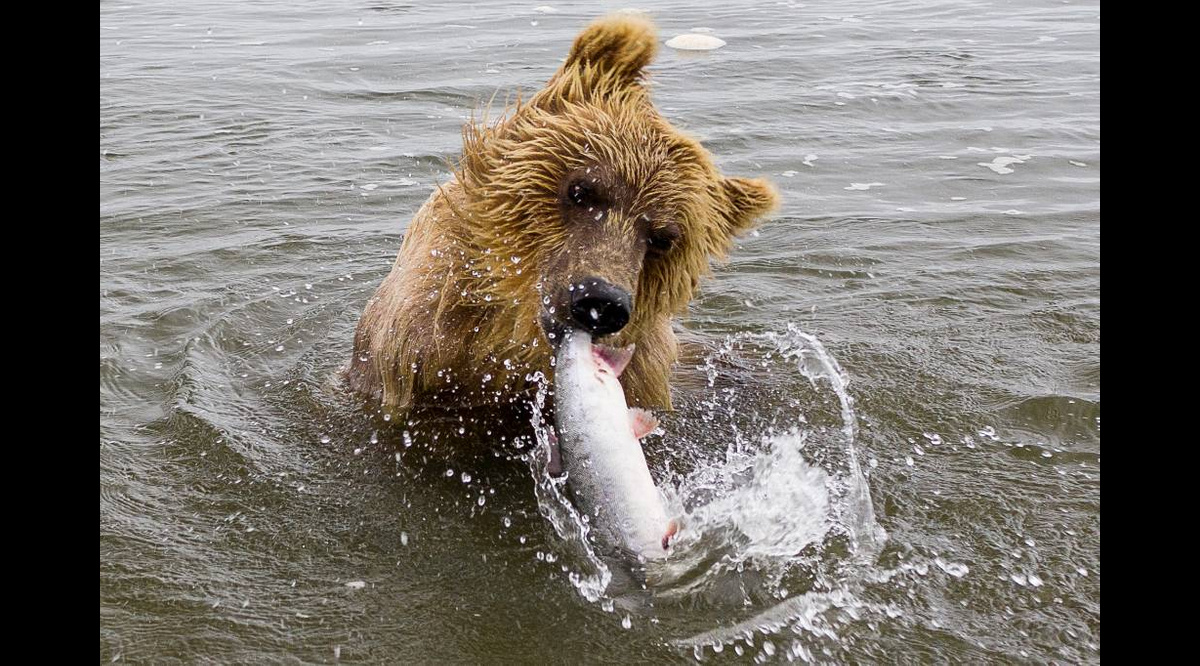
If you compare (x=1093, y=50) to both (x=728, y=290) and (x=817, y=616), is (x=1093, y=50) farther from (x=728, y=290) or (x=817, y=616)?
(x=817, y=616)

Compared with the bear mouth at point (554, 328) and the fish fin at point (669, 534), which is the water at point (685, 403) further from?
the bear mouth at point (554, 328)

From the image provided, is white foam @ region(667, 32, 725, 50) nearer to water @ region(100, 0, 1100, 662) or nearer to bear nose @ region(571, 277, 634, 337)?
water @ region(100, 0, 1100, 662)

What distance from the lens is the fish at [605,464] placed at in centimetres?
387

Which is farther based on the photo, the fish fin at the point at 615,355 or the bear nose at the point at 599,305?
the fish fin at the point at 615,355

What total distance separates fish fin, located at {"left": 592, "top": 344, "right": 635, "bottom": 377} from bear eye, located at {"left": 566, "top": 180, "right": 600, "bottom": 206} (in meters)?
0.54

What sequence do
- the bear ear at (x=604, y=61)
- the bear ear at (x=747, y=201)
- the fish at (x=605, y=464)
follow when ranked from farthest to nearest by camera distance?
1. the bear ear at (x=747, y=201)
2. the bear ear at (x=604, y=61)
3. the fish at (x=605, y=464)

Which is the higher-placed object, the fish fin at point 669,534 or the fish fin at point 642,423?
the fish fin at point 642,423

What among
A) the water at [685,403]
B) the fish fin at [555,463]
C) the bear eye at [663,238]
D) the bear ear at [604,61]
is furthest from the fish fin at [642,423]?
the bear ear at [604,61]

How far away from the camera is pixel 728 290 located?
7.43m

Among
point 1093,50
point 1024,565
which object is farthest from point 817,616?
point 1093,50

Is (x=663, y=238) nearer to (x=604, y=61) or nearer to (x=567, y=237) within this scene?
(x=567, y=237)

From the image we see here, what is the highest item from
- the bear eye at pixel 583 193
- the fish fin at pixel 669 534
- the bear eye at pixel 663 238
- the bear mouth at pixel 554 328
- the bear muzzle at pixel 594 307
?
the bear eye at pixel 583 193

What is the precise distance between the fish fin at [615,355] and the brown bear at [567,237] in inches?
4.1
